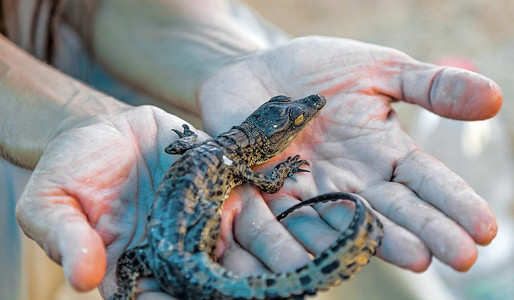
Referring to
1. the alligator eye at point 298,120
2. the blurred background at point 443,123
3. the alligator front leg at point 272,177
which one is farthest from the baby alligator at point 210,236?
the blurred background at point 443,123

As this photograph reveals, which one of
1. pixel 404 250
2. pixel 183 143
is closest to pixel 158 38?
pixel 183 143

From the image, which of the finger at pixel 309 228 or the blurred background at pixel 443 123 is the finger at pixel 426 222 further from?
the blurred background at pixel 443 123

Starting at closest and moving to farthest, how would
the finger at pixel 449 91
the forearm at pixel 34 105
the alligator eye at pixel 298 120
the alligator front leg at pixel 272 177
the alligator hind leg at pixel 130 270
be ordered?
the alligator hind leg at pixel 130 270 < the alligator front leg at pixel 272 177 < the finger at pixel 449 91 < the alligator eye at pixel 298 120 < the forearm at pixel 34 105

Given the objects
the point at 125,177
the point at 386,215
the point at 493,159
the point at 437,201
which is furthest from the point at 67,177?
the point at 493,159

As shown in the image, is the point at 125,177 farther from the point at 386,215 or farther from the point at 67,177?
the point at 386,215

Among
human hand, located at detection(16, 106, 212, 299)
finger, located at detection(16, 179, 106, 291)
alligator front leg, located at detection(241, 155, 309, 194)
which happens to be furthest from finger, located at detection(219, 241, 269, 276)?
finger, located at detection(16, 179, 106, 291)

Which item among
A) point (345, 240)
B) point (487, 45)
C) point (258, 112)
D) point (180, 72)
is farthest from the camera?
point (487, 45)
